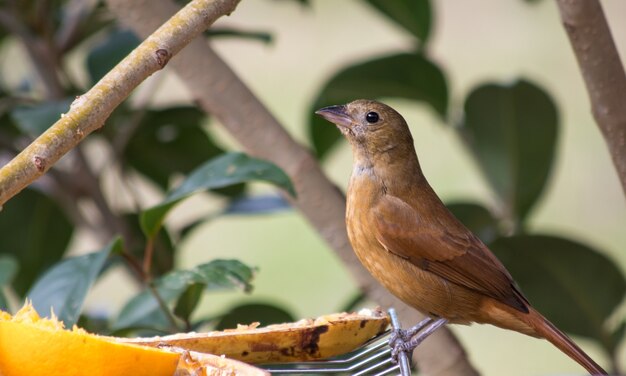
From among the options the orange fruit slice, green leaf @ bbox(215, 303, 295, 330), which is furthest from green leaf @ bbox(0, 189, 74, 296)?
the orange fruit slice

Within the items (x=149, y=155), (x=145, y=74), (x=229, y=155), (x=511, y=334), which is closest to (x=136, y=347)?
(x=145, y=74)

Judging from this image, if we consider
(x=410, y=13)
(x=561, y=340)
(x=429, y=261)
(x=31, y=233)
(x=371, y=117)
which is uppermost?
(x=410, y=13)

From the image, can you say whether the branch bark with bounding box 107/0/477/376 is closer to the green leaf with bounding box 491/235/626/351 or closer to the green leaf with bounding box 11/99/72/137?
the green leaf with bounding box 11/99/72/137

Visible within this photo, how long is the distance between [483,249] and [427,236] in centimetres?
14

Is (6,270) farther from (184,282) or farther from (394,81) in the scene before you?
(394,81)

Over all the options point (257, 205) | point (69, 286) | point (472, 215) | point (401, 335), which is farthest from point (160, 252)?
point (401, 335)

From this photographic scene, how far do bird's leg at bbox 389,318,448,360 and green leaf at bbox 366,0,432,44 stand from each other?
96 cm

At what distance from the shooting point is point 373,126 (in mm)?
2762

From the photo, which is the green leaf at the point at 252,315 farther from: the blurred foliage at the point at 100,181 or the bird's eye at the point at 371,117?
the bird's eye at the point at 371,117

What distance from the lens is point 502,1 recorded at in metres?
9.44

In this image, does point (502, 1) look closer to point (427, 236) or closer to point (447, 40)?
point (447, 40)

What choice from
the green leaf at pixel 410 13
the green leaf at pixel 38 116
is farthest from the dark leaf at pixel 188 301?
the green leaf at pixel 410 13

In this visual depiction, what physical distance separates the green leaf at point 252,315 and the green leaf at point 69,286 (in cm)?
58

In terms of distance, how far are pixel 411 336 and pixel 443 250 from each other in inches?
12.4
